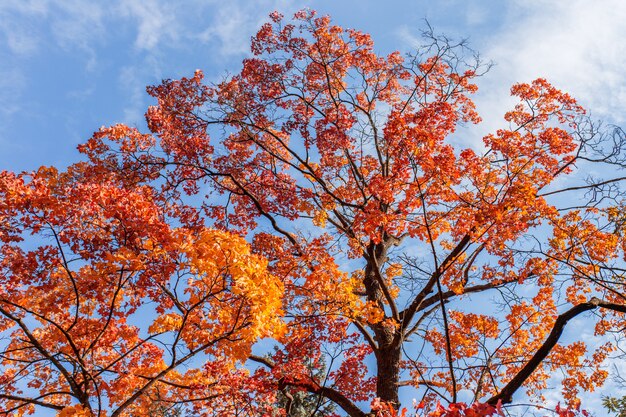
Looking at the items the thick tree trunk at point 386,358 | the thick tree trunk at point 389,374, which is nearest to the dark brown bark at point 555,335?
the thick tree trunk at point 386,358

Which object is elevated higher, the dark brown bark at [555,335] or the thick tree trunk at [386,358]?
the thick tree trunk at [386,358]

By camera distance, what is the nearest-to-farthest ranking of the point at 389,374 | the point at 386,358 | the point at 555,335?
1. the point at 555,335
2. the point at 389,374
3. the point at 386,358

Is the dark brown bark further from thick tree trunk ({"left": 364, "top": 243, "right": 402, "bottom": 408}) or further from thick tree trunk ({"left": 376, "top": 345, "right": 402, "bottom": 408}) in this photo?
thick tree trunk ({"left": 376, "top": 345, "right": 402, "bottom": 408})

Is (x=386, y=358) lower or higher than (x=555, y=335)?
higher

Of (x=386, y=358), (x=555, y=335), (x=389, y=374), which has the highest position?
(x=386, y=358)

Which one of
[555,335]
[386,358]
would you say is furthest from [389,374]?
[555,335]

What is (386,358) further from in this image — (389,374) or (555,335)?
(555,335)

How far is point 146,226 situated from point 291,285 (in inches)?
152

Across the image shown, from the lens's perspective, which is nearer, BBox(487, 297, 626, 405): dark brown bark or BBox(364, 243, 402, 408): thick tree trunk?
BBox(487, 297, 626, 405): dark brown bark

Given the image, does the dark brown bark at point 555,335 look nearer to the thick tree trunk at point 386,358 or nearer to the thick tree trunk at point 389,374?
the thick tree trunk at point 386,358

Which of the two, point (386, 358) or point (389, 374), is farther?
point (386, 358)

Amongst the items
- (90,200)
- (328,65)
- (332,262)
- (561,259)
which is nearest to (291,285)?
(332,262)

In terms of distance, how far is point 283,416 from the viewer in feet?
37.8

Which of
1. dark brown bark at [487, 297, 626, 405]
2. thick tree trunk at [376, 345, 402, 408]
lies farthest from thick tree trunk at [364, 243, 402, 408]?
dark brown bark at [487, 297, 626, 405]
